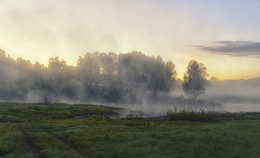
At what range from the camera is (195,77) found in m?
147

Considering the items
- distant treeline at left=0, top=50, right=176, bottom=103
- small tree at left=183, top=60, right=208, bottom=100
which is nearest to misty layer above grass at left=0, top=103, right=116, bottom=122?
distant treeline at left=0, top=50, right=176, bottom=103

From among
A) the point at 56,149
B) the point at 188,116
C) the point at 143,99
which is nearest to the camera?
the point at 56,149

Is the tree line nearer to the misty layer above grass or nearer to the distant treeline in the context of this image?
the distant treeline

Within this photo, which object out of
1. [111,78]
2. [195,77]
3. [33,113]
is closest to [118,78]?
[111,78]

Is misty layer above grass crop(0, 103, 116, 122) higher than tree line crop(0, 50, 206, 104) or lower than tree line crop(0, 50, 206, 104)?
lower

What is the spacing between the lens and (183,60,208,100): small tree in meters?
147

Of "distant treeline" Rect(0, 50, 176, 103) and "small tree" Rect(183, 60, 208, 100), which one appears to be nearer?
"small tree" Rect(183, 60, 208, 100)

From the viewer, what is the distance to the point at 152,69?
154 meters

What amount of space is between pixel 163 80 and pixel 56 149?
13630 cm

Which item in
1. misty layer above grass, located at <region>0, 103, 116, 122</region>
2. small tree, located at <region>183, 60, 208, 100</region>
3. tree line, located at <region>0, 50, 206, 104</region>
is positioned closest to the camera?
misty layer above grass, located at <region>0, 103, 116, 122</region>

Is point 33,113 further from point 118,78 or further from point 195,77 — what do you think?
point 195,77

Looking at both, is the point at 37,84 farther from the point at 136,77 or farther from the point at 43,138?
the point at 43,138

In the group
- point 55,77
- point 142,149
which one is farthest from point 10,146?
point 55,77

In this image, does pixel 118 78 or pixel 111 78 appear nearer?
pixel 118 78
